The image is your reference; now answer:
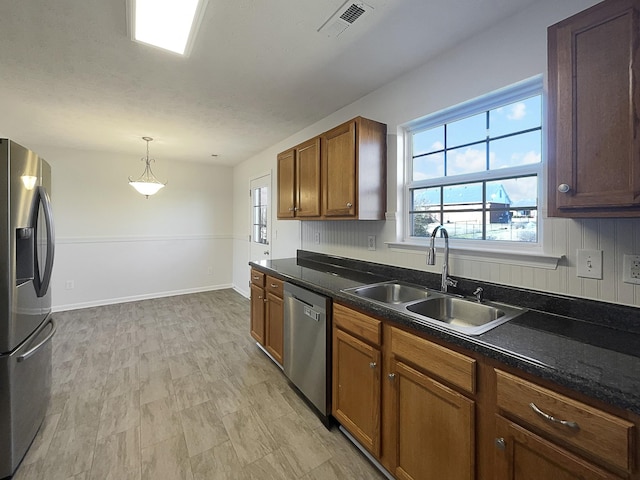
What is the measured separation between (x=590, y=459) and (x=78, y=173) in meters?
5.91

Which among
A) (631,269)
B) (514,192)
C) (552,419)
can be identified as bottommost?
(552,419)

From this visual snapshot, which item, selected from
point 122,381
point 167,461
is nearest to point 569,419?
point 167,461

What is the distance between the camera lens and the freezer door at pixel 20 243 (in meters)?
1.50

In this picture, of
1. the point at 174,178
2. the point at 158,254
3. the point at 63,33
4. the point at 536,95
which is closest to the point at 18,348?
the point at 63,33

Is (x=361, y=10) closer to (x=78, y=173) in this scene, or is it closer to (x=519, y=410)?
(x=519, y=410)

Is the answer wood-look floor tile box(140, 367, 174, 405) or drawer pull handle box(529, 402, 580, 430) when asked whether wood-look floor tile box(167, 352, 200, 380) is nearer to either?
wood-look floor tile box(140, 367, 174, 405)

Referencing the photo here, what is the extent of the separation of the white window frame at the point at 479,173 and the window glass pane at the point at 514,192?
0.12 ft

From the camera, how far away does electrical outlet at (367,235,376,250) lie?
247cm

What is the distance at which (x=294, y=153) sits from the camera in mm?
2938

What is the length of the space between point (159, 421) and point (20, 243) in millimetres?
1414

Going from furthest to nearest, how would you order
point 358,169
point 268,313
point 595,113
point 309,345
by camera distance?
1. point 268,313
2. point 358,169
3. point 309,345
4. point 595,113

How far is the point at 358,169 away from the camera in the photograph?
2168 mm

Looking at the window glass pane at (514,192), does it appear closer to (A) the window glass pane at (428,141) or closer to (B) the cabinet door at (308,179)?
(A) the window glass pane at (428,141)

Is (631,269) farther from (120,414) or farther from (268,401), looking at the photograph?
(120,414)
